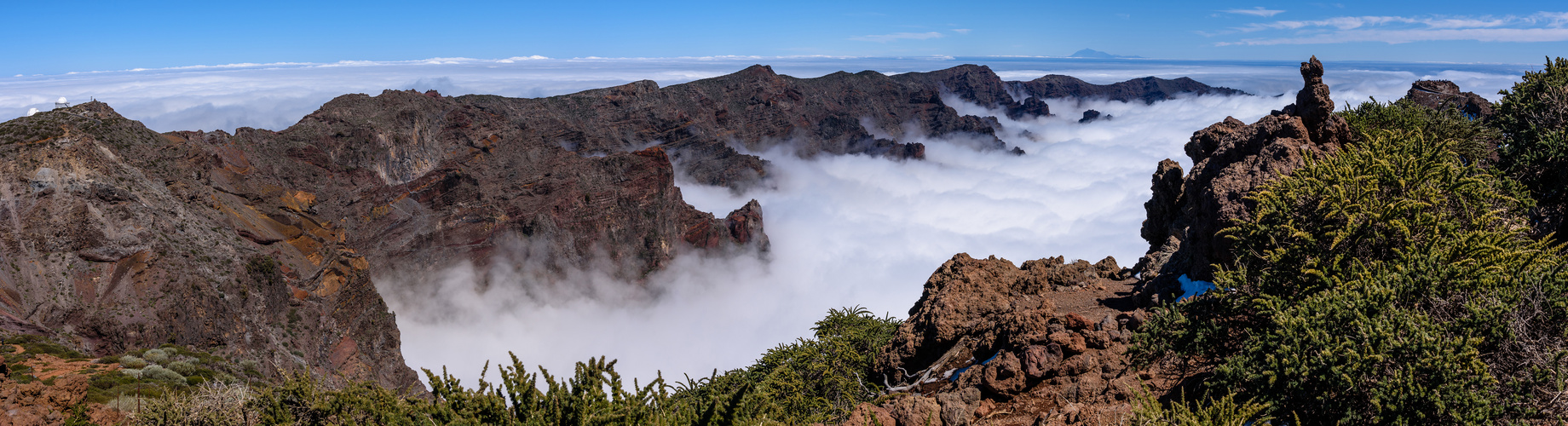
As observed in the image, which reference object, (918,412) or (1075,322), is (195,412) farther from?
(1075,322)

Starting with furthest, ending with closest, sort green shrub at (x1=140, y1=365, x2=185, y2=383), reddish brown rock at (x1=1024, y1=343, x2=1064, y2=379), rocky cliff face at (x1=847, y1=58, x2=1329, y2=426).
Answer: green shrub at (x1=140, y1=365, x2=185, y2=383) < reddish brown rock at (x1=1024, y1=343, x2=1064, y2=379) < rocky cliff face at (x1=847, y1=58, x2=1329, y2=426)

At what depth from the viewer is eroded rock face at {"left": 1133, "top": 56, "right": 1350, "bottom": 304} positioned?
1334 cm

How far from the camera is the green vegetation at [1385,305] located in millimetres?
7383

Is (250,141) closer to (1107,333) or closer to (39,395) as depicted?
(39,395)

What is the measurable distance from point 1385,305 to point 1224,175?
6362 mm

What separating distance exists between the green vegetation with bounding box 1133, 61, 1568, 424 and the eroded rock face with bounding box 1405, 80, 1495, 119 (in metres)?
21.4

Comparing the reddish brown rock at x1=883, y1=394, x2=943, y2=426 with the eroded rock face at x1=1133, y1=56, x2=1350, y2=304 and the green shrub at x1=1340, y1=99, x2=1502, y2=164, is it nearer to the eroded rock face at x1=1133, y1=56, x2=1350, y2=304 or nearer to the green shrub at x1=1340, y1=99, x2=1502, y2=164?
the eroded rock face at x1=1133, y1=56, x2=1350, y2=304

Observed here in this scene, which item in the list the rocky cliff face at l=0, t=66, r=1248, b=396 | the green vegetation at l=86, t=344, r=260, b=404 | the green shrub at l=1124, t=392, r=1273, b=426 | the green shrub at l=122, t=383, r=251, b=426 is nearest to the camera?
the green shrub at l=1124, t=392, r=1273, b=426

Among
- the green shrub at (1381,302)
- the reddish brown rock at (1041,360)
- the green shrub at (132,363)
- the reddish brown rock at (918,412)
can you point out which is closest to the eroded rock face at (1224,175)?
the green shrub at (1381,302)

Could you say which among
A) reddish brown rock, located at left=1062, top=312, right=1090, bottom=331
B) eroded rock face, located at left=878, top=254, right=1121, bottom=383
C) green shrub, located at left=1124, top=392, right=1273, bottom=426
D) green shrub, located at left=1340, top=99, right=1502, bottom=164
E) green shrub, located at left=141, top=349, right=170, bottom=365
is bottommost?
green shrub, located at left=141, top=349, right=170, bottom=365

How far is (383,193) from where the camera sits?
74.5 meters

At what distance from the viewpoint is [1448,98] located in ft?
96.2

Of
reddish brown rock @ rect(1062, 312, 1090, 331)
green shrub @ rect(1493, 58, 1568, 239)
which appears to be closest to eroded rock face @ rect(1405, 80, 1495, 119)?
green shrub @ rect(1493, 58, 1568, 239)

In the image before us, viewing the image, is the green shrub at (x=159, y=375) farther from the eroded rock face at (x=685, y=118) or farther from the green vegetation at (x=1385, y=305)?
the eroded rock face at (x=685, y=118)
